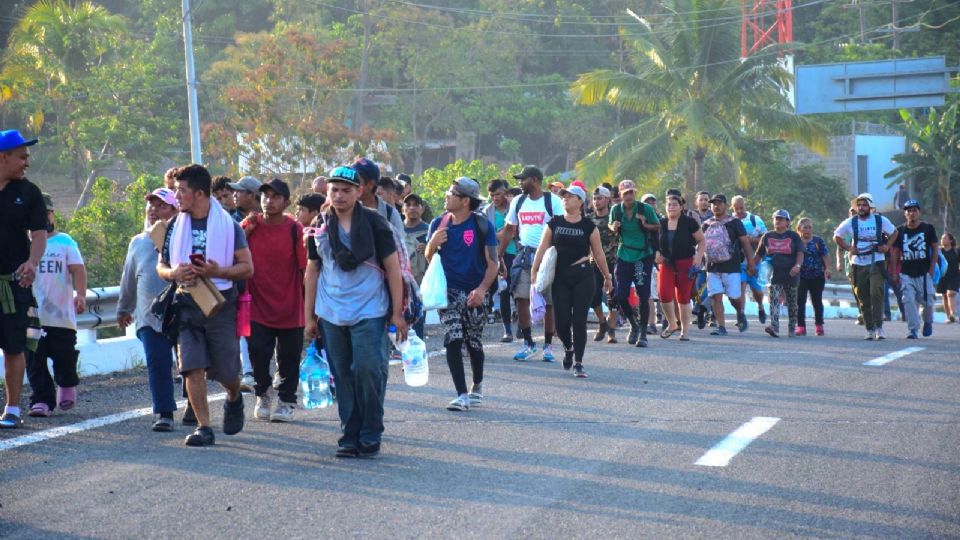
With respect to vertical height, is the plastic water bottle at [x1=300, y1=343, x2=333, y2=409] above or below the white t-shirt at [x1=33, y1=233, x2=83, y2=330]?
below

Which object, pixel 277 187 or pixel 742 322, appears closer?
pixel 277 187

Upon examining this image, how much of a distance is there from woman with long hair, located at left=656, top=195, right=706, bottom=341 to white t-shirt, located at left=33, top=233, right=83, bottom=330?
333 inches

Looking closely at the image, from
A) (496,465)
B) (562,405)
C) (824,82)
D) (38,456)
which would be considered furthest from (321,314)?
(824,82)

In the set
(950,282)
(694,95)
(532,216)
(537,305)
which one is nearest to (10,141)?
(537,305)

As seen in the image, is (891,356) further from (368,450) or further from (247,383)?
(368,450)

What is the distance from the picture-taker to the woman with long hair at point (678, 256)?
17.1m

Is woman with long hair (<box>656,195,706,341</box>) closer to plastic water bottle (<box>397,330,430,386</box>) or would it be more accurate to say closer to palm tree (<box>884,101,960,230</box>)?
plastic water bottle (<box>397,330,430,386</box>)

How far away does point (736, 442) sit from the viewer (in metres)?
8.83

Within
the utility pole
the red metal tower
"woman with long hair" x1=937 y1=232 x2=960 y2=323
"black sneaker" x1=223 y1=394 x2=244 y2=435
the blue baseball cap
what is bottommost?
"woman with long hair" x1=937 y1=232 x2=960 y2=323

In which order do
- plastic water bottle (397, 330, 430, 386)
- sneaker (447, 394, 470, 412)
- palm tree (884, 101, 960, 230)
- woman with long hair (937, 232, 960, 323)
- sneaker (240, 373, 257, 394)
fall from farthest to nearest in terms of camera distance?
1. palm tree (884, 101, 960, 230)
2. woman with long hair (937, 232, 960, 323)
3. sneaker (240, 373, 257, 394)
4. sneaker (447, 394, 470, 412)
5. plastic water bottle (397, 330, 430, 386)

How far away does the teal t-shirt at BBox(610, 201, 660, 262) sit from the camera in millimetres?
16406

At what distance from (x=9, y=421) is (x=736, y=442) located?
5024 millimetres

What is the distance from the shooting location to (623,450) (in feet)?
27.9

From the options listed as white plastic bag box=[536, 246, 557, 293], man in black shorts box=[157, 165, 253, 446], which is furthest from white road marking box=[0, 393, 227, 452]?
white plastic bag box=[536, 246, 557, 293]
